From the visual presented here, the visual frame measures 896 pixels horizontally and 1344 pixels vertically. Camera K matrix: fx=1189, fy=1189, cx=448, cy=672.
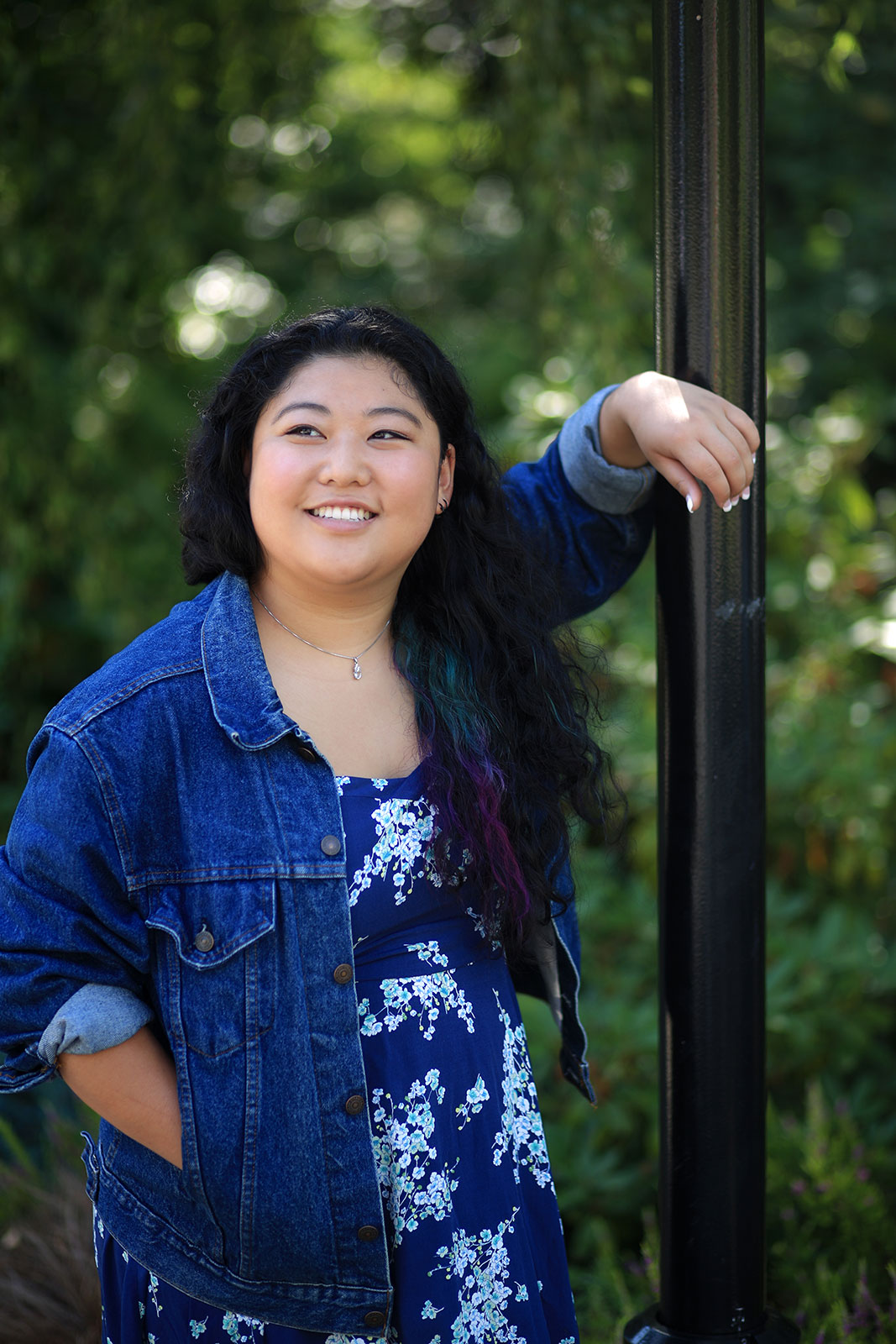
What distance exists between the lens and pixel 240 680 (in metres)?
1.44

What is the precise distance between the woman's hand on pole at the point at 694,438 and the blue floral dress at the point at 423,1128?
0.52 metres

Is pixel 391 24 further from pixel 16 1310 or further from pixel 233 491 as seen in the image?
pixel 16 1310

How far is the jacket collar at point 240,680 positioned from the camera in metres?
1.41

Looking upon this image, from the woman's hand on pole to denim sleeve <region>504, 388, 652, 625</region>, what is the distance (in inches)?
4.5

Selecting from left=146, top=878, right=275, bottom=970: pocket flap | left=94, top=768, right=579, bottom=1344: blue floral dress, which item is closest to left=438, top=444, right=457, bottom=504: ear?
left=94, top=768, right=579, bottom=1344: blue floral dress

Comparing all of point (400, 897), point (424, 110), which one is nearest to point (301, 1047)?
point (400, 897)

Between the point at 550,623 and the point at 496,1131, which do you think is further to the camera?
the point at 550,623

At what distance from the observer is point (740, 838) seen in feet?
5.26

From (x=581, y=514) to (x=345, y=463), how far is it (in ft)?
1.49

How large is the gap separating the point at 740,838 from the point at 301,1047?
644 millimetres

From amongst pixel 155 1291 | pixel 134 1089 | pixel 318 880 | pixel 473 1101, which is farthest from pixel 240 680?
pixel 155 1291

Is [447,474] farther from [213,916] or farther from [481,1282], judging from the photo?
[481,1282]

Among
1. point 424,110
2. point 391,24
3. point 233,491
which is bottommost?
point 233,491

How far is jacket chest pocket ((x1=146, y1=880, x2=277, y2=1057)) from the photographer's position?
53.7 inches
